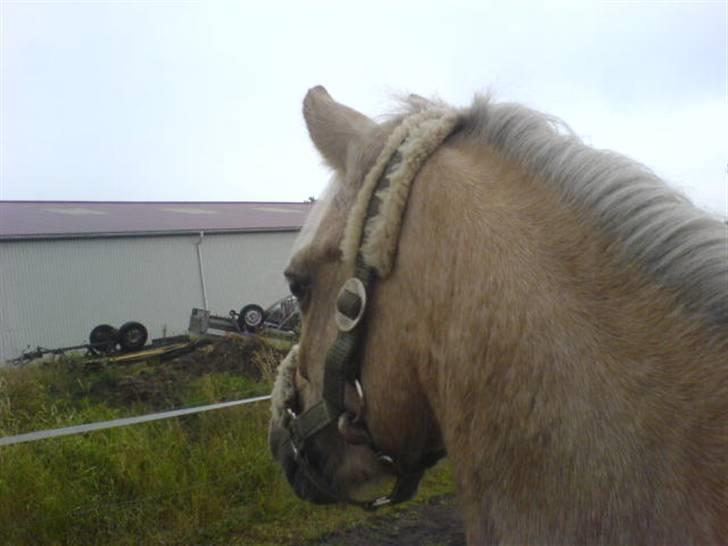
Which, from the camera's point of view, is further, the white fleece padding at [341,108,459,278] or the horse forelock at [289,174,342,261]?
the horse forelock at [289,174,342,261]

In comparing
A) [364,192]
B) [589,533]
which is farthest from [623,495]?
[364,192]

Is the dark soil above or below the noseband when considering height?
below

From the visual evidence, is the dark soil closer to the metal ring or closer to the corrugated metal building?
the metal ring

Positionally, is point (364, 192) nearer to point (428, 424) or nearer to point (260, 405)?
point (428, 424)

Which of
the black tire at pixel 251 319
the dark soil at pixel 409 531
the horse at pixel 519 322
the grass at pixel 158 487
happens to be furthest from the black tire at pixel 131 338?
the horse at pixel 519 322

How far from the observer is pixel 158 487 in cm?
539

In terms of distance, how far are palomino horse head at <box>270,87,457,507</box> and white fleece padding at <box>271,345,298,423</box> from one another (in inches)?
1.5

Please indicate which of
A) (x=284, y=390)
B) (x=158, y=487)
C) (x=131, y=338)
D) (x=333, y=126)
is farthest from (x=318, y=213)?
(x=131, y=338)

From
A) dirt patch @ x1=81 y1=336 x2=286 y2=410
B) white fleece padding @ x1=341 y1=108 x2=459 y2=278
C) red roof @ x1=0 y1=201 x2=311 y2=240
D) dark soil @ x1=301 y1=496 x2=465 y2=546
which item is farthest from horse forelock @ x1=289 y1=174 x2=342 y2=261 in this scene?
red roof @ x1=0 y1=201 x2=311 y2=240

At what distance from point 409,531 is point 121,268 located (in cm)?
1709

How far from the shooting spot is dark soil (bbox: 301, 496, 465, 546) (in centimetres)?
494

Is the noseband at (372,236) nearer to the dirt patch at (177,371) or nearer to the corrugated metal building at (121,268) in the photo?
the dirt patch at (177,371)

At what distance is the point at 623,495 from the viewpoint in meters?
1.06

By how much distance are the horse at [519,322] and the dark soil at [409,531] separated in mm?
3516
